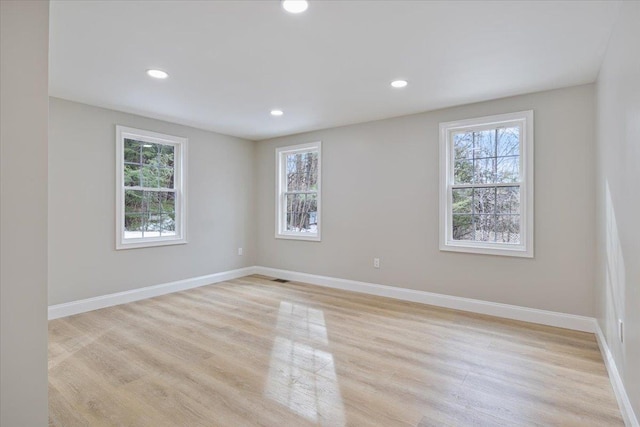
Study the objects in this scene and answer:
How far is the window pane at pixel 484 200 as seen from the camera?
393 cm

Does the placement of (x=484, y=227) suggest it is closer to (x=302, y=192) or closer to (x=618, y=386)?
(x=618, y=386)

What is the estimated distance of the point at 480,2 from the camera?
2061 mm

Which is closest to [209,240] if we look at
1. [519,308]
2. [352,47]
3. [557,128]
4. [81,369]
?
[81,369]

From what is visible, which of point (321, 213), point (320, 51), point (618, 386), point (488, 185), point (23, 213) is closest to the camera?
point (23, 213)

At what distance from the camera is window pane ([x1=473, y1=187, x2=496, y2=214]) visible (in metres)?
3.93

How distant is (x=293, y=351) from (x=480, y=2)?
9.42 ft

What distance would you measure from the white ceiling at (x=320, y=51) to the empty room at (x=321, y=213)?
2 cm

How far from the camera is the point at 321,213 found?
5328 mm

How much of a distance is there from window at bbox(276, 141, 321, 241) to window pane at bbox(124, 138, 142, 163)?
7.10 feet

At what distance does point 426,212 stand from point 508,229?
37.0 inches

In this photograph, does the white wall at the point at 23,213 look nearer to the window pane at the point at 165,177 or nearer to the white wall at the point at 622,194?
the white wall at the point at 622,194

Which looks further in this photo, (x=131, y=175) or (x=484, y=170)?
(x=131, y=175)

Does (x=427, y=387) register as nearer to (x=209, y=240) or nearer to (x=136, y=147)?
(x=209, y=240)

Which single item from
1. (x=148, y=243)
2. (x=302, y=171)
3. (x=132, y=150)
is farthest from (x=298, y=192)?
(x=132, y=150)
